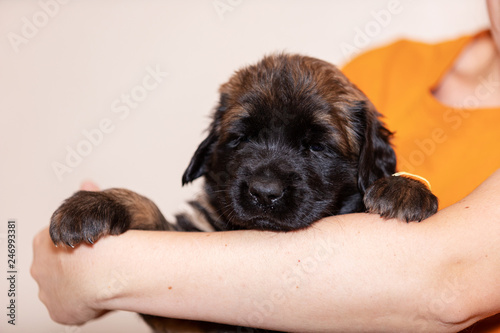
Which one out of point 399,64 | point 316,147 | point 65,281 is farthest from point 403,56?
point 65,281

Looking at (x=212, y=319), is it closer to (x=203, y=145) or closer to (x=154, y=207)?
(x=154, y=207)

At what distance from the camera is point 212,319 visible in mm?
1603

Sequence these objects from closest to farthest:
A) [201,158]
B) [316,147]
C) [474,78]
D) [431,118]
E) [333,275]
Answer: [333,275] < [316,147] < [201,158] < [431,118] < [474,78]

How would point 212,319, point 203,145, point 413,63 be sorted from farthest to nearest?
1. point 413,63
2. point 203,145
3. point 212,319

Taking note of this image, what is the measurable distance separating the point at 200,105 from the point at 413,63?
164 centimetres

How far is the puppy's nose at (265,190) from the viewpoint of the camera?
1737 mm

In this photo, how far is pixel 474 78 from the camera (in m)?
2.69

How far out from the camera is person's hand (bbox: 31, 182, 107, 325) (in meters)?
1.69

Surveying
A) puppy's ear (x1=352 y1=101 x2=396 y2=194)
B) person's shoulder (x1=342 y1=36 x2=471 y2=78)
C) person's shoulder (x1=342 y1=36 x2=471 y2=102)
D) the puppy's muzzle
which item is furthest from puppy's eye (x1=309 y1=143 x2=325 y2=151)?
person's shoulder (x1=342 y1=36 x2=471 y2=78)

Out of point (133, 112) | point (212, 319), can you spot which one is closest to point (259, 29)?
point (133, 112)

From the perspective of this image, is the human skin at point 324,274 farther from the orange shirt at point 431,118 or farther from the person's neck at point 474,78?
the person's neck at point 474,78

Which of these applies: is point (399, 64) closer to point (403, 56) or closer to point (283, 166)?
point (403, 56)

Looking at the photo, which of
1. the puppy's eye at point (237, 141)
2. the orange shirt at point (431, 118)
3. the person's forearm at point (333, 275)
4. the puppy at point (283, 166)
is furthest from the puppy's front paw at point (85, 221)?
the orange shirt at point (431, 118)

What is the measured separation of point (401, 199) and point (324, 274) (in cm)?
40
